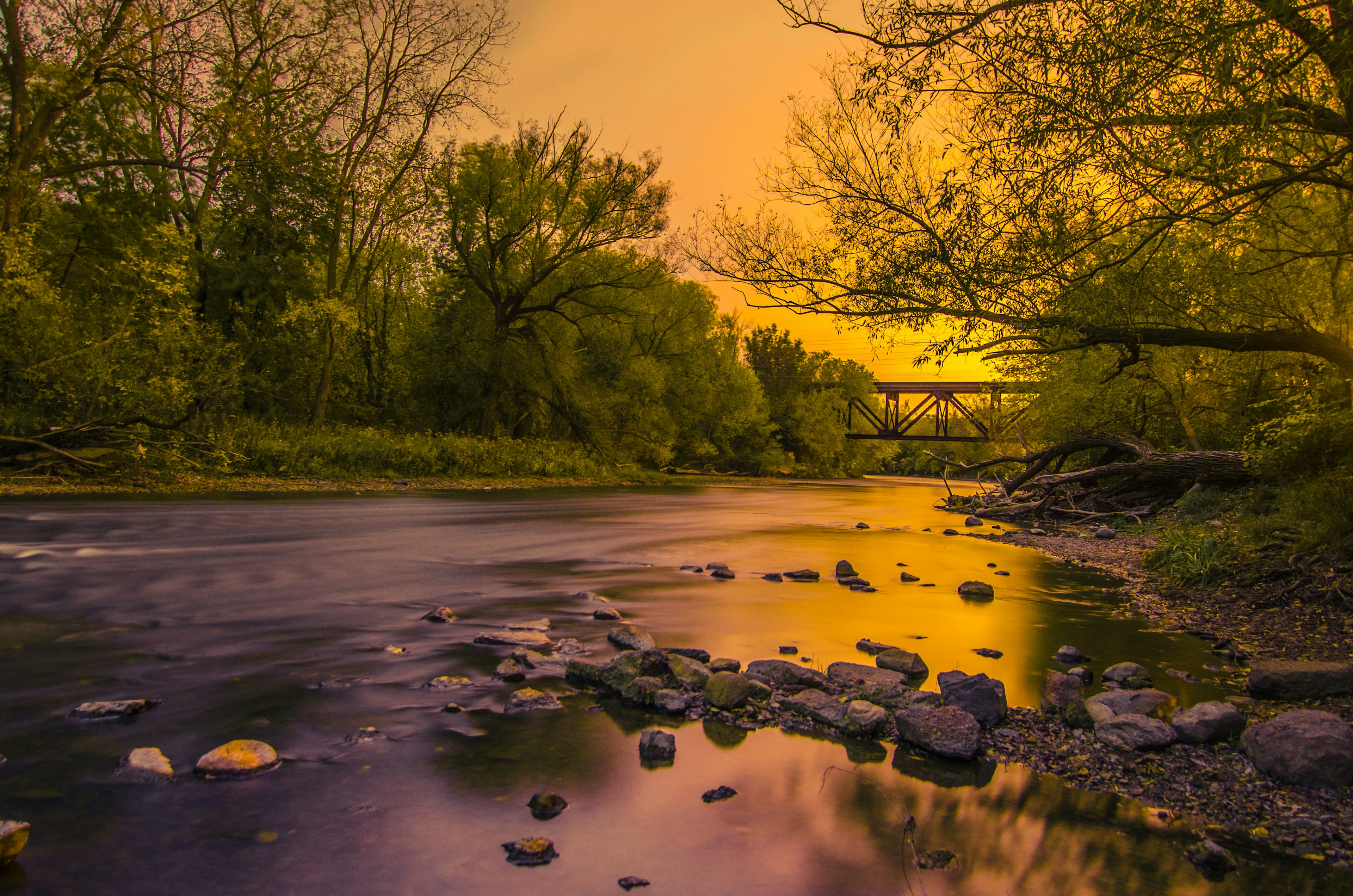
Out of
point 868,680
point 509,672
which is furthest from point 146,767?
point 868,680

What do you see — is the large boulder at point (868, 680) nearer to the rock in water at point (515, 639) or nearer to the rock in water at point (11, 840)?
the rock in water at point (515, 639)

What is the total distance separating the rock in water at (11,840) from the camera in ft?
10.9

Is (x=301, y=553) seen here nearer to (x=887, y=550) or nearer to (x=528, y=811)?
(x=528, y=811)

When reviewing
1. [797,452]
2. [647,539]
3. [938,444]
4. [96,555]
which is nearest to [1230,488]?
[647,539]

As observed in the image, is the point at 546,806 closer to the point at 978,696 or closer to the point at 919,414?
the point at 978,696

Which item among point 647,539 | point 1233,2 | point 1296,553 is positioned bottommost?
point 647,539

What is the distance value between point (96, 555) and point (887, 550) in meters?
15.3

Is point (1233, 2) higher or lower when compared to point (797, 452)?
higher

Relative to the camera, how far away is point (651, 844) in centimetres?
381

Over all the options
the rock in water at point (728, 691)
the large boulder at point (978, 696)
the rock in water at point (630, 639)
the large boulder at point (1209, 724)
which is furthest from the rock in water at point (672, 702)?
the large boulder at point (1209, 724)

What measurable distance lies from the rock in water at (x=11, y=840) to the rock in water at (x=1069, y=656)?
26.4 ft

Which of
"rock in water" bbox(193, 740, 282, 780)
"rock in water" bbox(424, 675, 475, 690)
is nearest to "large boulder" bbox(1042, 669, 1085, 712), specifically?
"rock in water" bbox(424, 675, 475, 690)

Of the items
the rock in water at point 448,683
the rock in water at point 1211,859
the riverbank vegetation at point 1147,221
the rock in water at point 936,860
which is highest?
the riverbank vegetation at point 1147,221

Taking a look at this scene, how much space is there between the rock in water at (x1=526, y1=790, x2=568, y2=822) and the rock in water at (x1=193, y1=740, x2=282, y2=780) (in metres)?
1.67
